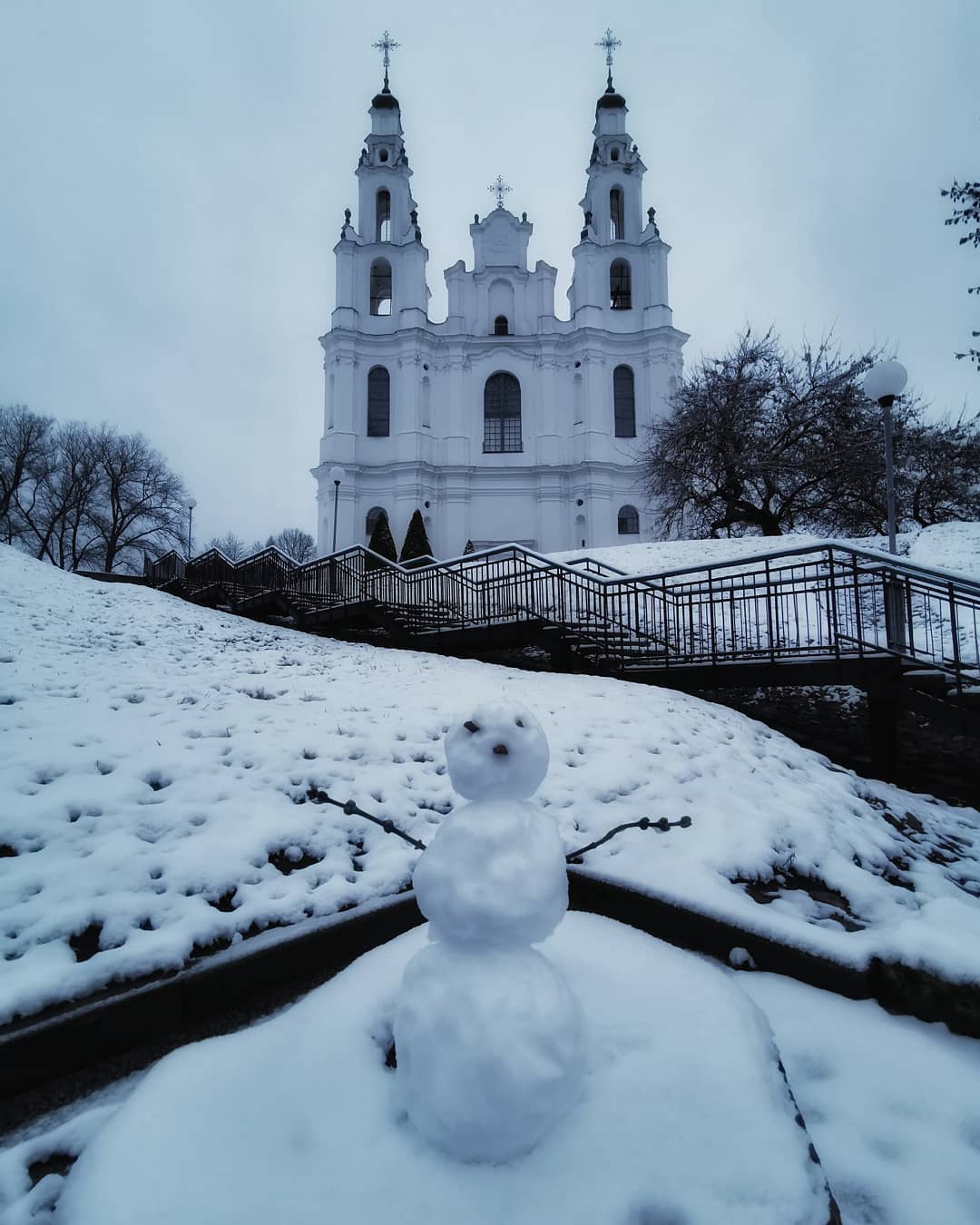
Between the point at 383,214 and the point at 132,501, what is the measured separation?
25.0 m

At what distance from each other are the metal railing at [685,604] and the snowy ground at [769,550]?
70.9 inches

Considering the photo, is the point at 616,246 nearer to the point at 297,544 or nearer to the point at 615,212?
the point at 615,212

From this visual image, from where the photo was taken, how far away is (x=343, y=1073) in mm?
1974

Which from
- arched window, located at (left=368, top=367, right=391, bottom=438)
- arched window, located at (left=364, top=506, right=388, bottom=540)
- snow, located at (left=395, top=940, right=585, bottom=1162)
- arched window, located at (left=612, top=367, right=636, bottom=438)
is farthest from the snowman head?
arched window, located at (left=612, top=367, right=636, bottom=438)

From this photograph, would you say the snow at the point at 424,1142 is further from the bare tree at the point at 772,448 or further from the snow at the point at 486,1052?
the bare tree at the point at 772,448

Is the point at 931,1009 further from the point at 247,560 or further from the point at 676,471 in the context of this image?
the point at 676,471

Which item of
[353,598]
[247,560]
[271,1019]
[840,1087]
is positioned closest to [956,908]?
[840,1087]

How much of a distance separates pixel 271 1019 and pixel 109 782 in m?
2.52

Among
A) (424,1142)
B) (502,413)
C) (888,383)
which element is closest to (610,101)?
(502,413)

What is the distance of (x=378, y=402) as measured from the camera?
1347 inches

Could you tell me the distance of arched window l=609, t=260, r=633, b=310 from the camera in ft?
118

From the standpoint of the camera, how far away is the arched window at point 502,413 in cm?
3472

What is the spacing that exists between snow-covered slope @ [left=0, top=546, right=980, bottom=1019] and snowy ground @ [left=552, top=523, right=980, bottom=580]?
814cm

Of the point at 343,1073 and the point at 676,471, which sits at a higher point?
the point at 676,471
